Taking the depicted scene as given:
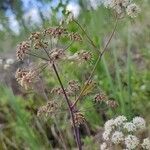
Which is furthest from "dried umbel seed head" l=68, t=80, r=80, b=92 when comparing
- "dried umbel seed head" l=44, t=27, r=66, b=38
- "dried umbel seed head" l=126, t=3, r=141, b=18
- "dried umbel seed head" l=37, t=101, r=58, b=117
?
"dried umbel seed head" l=126, t=3, r=141, b=18

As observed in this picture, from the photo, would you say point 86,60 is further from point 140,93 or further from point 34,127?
point 34,127

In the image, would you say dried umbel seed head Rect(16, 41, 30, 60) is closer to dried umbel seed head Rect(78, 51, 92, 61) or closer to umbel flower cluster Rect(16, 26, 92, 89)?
umbel flower cluster Rect(16, 26, 92, 89)

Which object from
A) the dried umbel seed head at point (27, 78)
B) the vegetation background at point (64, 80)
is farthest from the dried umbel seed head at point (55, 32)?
the vegetation background at point (64, 80)

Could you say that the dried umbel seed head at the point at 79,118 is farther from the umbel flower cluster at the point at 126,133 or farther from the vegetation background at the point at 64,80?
the vegetation background at the point at 64,80

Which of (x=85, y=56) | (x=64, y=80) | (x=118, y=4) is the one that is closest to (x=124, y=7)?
(x=118, y=4)

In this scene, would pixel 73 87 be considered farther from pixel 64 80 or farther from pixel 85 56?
pixel 64 80

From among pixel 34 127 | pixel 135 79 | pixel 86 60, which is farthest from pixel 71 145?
pixel 86 60

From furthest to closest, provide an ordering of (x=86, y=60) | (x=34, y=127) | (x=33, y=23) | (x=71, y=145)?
(x=34, y=127) < (x=71, y=145) < (x=33, y=23) < (x=86, y=60)

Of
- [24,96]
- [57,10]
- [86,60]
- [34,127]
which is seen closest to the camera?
[86,60]
